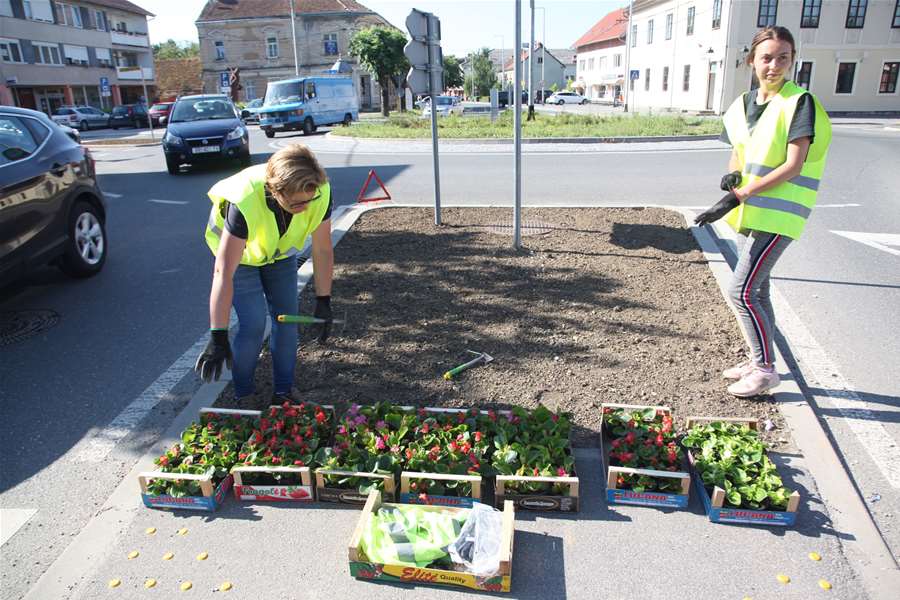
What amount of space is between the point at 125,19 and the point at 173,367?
202 ft

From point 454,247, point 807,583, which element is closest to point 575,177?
point 454,247

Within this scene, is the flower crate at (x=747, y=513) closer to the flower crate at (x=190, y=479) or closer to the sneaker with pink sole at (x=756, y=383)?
the sneaker with pink sole at (x=756, y=383)

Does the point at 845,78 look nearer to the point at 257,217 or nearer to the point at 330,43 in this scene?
the point at 330,43

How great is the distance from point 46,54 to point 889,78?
55499mm

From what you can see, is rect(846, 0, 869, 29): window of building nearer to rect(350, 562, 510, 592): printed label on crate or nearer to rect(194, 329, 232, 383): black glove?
rect(194, 329, 232, 383): black glove

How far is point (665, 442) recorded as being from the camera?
10.4ft

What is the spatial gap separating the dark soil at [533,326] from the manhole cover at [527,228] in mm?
68

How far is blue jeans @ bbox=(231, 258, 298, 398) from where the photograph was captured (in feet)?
11.4

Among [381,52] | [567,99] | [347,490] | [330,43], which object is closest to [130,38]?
[330,43]

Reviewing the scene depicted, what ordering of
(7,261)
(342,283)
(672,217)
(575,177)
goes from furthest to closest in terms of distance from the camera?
1. (575,177)
2. (672,217)
3. (342,283)
4. (7,261)

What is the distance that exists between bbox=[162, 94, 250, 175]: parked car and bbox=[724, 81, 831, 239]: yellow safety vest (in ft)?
40.6

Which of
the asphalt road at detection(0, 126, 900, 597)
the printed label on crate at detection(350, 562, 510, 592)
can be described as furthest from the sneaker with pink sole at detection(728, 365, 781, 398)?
the printed label on crate at detection(350, 562, 510, 592)

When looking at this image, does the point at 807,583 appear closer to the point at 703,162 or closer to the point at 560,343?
the point at 560,343

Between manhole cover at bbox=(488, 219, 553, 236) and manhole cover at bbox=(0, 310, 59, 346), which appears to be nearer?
manhole cover at bbox=(0, 310, 59, 346)
